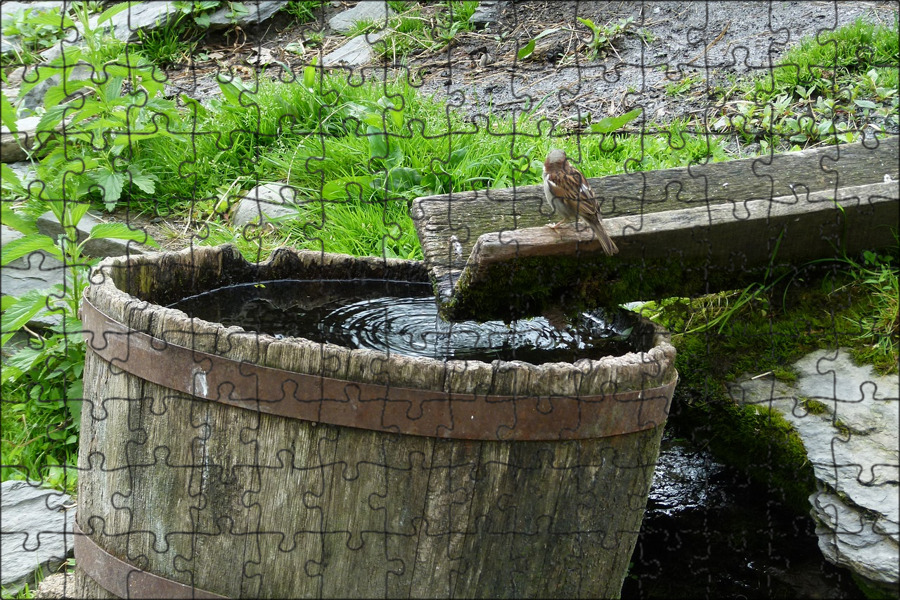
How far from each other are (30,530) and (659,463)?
270 centimetres

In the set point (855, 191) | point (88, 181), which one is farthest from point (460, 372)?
point (88, 181)

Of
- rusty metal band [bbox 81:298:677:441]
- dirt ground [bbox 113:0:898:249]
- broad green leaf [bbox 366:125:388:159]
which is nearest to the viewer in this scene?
rusty metal band [bbox 81:298:677:441]

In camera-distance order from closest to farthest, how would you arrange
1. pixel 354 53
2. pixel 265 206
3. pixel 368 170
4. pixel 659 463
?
1. pixel 659 463
2. pixel 368 170
3. pixel 265 206
4. pixel 354 53

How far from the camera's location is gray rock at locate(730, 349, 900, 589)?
305cm

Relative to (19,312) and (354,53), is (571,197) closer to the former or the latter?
(19,312)

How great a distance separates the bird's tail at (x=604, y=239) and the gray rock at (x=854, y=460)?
867 mm

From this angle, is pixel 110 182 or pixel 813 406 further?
pixel 110 182

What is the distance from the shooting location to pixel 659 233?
3.09 metres

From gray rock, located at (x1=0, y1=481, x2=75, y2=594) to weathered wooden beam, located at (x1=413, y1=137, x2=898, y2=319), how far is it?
189cm

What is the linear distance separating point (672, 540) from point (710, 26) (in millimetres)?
3739

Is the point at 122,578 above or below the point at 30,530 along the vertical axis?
above

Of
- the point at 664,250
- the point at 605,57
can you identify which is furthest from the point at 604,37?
the point at 664,250

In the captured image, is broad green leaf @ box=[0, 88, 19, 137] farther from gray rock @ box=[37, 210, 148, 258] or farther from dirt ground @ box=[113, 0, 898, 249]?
dirt ground @ box=[113, 0, 898, 249]
